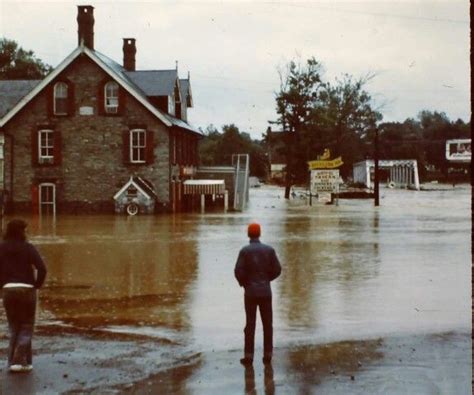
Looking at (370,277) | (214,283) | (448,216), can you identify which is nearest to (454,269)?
(370,277)

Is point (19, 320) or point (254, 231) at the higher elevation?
point (254, 231)

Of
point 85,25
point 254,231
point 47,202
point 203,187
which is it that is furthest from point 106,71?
point 254,231

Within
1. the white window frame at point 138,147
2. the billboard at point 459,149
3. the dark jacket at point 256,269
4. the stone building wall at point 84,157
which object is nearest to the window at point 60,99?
the stone building wall at point 84,157

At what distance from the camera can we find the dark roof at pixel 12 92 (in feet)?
Result: 161

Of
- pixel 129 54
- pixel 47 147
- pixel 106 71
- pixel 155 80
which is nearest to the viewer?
pixel 106 71

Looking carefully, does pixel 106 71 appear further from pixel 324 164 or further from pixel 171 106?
pixel 324 164

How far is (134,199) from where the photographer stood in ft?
147

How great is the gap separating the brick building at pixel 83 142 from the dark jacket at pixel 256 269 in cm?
3578

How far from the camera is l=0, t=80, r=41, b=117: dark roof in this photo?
49000 mm

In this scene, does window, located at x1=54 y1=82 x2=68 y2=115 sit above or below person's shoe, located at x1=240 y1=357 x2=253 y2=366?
above

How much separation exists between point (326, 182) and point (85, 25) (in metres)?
20.3

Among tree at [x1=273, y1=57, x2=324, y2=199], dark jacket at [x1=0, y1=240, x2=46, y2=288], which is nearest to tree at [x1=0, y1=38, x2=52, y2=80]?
tree at [x1=273, y1=57, x2=324, y2=199]

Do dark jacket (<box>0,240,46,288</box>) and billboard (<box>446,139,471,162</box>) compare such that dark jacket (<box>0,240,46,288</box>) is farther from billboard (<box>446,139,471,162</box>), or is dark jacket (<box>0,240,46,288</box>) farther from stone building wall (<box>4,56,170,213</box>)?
billboard (<box>446,139,471,162</box>)

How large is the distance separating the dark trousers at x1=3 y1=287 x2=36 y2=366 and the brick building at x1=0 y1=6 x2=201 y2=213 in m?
36.1
